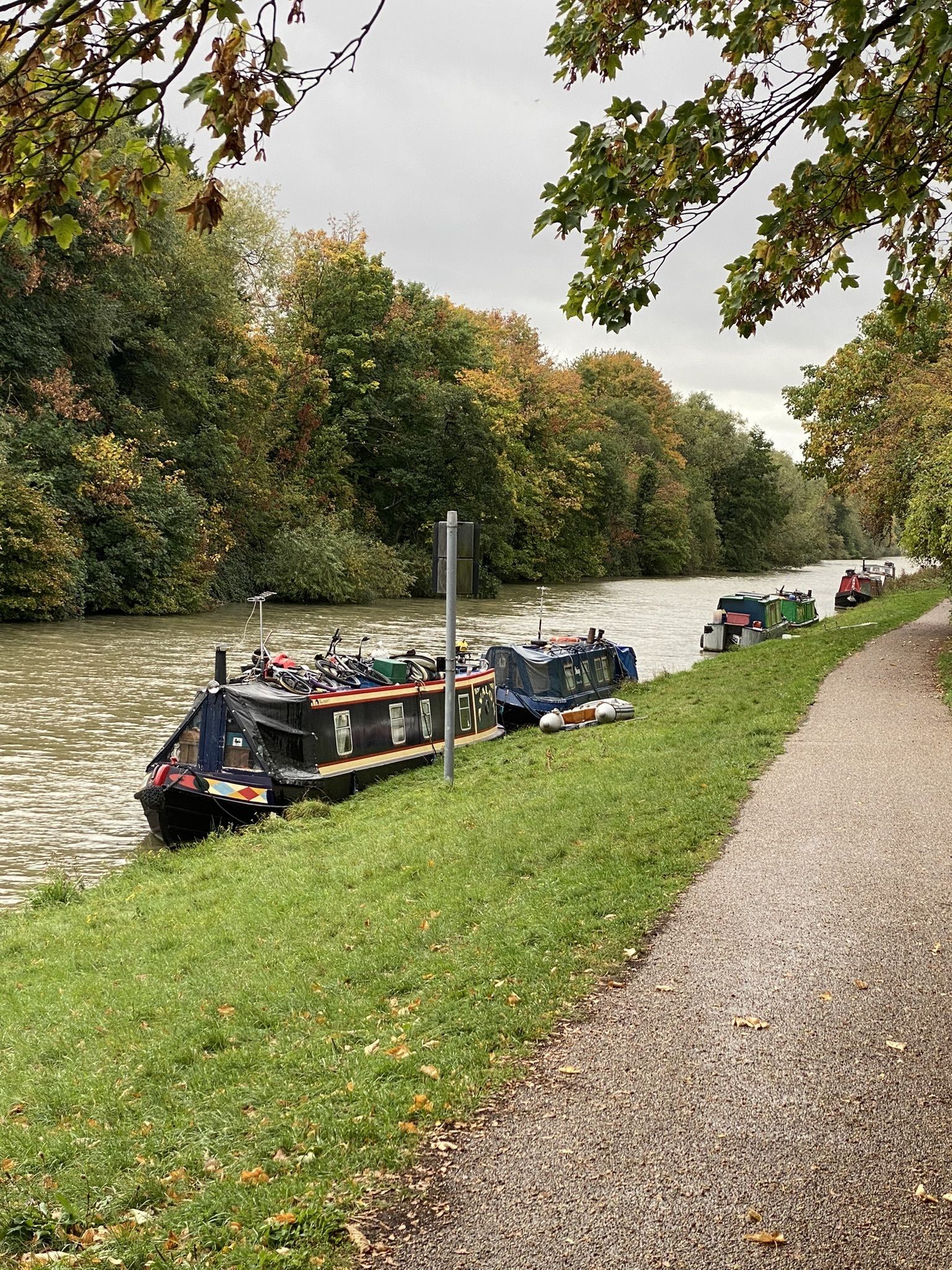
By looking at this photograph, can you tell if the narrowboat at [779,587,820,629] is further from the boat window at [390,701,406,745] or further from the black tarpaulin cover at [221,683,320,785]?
the black tarpaulin cover at [221,683,320,785]

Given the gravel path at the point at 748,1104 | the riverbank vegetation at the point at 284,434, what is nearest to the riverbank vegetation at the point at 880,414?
the gravel path at the point at 748,1104

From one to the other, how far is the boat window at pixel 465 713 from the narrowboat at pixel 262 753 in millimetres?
2356

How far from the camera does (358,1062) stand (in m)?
5.61

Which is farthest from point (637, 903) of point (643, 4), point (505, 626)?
point (505, 626)

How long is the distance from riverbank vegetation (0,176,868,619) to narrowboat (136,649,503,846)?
19894 mm

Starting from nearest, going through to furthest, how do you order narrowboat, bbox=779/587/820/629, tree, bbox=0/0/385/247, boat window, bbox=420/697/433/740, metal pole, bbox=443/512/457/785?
tree, bbox=0/0/385/247
metal pole, bbox=443/512/457/785
boat window, bbox=420/697/433/740
narrowboat, bbox=779/587/820/629

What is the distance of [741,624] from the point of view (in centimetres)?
3697

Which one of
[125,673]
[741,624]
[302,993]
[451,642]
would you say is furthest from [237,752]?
[741,624]

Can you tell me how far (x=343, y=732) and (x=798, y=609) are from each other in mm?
30595

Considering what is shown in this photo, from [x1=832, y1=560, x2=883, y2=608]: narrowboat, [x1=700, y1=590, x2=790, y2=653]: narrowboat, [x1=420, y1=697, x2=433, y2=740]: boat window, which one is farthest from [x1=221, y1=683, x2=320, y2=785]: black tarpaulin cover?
[x1=832, y1=560, x2=883, y2=608]: narrowboat

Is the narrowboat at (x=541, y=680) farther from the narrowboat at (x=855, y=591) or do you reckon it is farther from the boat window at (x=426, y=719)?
the narrowboat at (x=855, y=591)

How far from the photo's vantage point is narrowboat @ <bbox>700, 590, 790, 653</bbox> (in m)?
36.3

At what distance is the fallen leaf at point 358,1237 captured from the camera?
13.4ft

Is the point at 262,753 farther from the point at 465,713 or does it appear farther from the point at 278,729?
the point at 465,713
